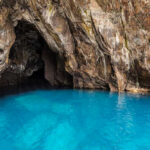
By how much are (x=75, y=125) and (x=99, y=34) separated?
9535 millimetres

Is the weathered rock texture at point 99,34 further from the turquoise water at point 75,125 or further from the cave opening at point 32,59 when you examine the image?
the turquoise water at point 75,125

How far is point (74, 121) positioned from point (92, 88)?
380 inches

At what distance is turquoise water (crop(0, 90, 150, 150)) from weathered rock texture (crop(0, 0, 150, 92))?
15.4 ft

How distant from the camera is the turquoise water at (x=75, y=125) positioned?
6.39 meters

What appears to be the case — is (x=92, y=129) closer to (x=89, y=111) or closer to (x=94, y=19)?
(x=89, y=111)

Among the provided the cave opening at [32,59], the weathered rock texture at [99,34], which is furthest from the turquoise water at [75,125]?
the cave opening at [32,59]

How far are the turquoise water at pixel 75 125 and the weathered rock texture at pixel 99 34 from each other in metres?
4.68

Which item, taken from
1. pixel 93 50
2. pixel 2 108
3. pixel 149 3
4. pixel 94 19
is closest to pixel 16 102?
pixel 2 108

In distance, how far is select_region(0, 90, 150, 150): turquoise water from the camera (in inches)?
252

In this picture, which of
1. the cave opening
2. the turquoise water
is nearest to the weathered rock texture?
the cave opening

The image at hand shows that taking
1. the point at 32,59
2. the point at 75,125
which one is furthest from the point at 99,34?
the point at 32,59

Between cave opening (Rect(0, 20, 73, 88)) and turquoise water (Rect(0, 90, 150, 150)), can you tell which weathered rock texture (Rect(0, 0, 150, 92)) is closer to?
cave opening (Rect(0, 20, 73, 88))

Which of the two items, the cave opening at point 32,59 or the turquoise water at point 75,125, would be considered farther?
the cave opening at point 32,59

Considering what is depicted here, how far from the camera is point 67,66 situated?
57.0 ft
